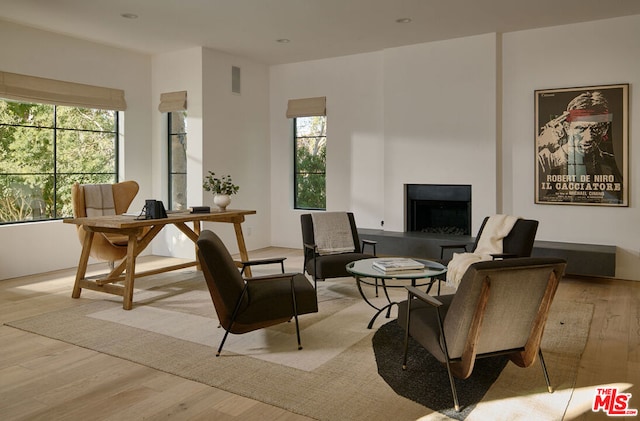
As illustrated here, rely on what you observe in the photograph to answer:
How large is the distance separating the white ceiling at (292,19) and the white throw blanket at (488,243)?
7.43ft

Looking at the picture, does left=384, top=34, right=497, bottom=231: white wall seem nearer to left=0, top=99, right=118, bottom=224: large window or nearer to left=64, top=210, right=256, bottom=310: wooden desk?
left=64, top=210, right=256, bottom=310: wooden desk

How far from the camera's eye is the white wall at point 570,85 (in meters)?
5.65

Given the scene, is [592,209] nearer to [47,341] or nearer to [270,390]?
[270,390]

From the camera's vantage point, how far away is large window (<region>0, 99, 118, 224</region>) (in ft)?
20.1

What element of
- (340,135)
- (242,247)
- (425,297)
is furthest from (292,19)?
(425,297)

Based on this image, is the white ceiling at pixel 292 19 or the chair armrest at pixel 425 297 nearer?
the chair armrest at pixel 425 297

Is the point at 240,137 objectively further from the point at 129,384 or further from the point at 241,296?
the point at 129,384

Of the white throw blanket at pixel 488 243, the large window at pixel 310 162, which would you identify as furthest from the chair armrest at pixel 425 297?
the large window at pixel 310 162

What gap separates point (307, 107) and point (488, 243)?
13.3 feet

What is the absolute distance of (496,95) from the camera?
6293 millimetres

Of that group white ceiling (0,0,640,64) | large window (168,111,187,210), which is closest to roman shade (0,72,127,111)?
white ceiling (0,0,640,64)

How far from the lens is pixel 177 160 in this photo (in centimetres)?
754

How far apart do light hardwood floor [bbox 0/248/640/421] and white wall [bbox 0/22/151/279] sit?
1940 millimetres

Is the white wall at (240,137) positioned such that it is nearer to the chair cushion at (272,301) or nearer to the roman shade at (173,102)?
the roman shade at (173,102)
